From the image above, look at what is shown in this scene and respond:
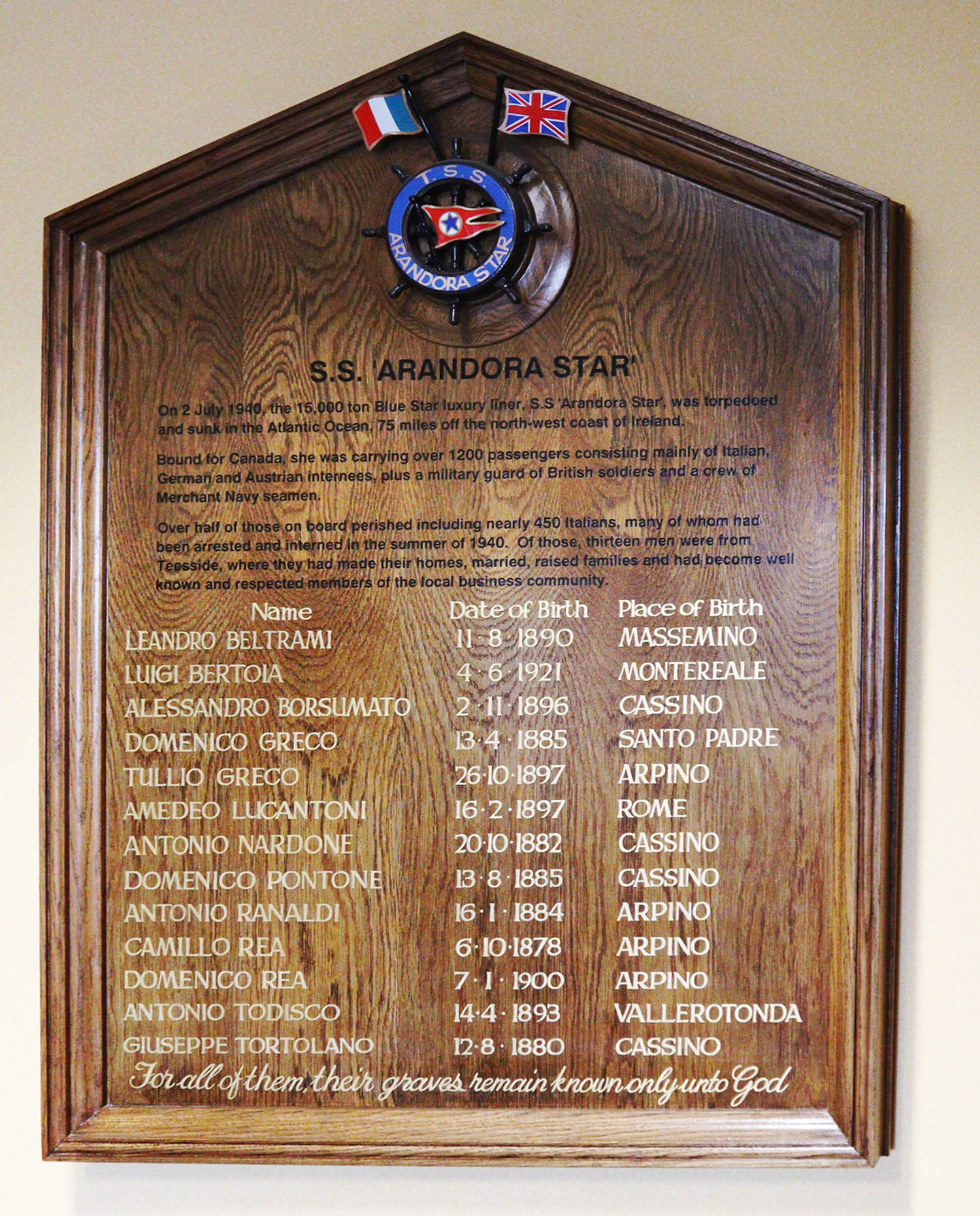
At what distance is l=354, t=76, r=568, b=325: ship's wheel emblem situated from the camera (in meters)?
1.29

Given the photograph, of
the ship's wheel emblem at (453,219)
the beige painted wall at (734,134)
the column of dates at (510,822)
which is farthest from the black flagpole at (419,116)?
the column of dates at (510,822)

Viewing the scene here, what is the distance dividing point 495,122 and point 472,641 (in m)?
0.73

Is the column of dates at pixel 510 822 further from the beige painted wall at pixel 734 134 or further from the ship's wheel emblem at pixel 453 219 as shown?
the ship's wheel emblem at pixel 453 219

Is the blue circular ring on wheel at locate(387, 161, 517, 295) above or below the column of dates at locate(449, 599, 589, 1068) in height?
above

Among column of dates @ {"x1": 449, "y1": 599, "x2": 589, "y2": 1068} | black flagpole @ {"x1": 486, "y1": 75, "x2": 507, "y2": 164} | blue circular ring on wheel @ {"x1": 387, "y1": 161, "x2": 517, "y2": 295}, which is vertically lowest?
column of dates @ {"x1": 449, "y1": 599, "x2": 589, "y2": 1068}

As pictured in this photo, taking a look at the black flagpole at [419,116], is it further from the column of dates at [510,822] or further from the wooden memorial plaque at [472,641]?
the column of dates at [510,822]

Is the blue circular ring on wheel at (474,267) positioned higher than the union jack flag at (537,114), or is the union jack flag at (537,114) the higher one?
the union jack flag at (537,114)

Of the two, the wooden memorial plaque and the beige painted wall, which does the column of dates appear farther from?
the beige painted wall

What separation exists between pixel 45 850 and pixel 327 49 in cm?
126

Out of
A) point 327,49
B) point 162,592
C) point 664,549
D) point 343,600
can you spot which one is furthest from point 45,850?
point 327,49

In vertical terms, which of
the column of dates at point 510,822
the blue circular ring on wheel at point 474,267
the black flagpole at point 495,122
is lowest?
the column of dates at point 510,822

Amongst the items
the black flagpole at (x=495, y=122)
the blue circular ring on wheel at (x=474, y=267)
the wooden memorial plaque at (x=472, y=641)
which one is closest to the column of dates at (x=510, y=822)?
the wooden memorial plaque at (x=472, y=641)

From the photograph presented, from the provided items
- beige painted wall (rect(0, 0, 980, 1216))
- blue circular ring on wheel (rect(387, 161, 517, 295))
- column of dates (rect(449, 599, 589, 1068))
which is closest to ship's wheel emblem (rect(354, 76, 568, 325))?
blue circular ring on wheel (rect(387, 161, 517, 295))

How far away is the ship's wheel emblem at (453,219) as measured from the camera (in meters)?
1.29
